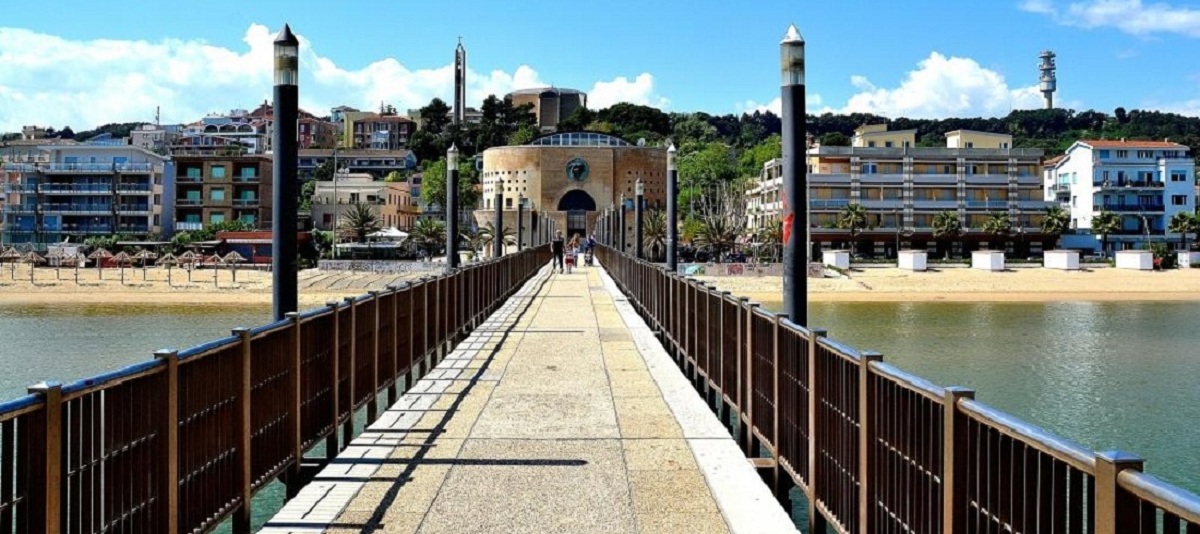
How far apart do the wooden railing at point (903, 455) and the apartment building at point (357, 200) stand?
334 ft

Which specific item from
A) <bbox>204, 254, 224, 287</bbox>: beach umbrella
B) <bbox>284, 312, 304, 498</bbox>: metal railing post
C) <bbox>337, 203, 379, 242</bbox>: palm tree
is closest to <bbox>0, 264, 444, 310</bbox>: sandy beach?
<bbox>204, 254, 224, 287</bbox>: beach umbrella

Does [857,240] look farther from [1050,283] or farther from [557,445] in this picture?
[557,445]

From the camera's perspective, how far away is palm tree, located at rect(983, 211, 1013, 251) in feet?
290

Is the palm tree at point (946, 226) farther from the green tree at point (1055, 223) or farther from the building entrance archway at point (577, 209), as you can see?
the building entrance archway at point (577, 209)

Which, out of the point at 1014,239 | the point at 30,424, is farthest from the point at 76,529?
the point at 1014,239

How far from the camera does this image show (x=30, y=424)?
4199mm

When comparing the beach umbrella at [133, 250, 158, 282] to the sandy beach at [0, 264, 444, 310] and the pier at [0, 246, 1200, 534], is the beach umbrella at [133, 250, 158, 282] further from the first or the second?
the pier at [0, 246, 1200, 534]

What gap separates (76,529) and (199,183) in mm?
96170

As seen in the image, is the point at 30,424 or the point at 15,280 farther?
the point at 15,280

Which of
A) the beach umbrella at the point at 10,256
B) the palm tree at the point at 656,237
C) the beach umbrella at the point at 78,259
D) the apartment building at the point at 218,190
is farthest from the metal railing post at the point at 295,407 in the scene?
the apartment building at the point at 218,190

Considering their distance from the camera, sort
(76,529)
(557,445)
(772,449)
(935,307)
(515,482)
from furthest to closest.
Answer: (935,307) < (557,445) < (772,449) < (515,482) < (76,529)

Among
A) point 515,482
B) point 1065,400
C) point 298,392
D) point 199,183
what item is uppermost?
point 199,183

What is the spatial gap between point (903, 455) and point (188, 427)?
12.3ft

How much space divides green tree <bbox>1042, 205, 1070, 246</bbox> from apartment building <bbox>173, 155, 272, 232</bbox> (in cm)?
6629
